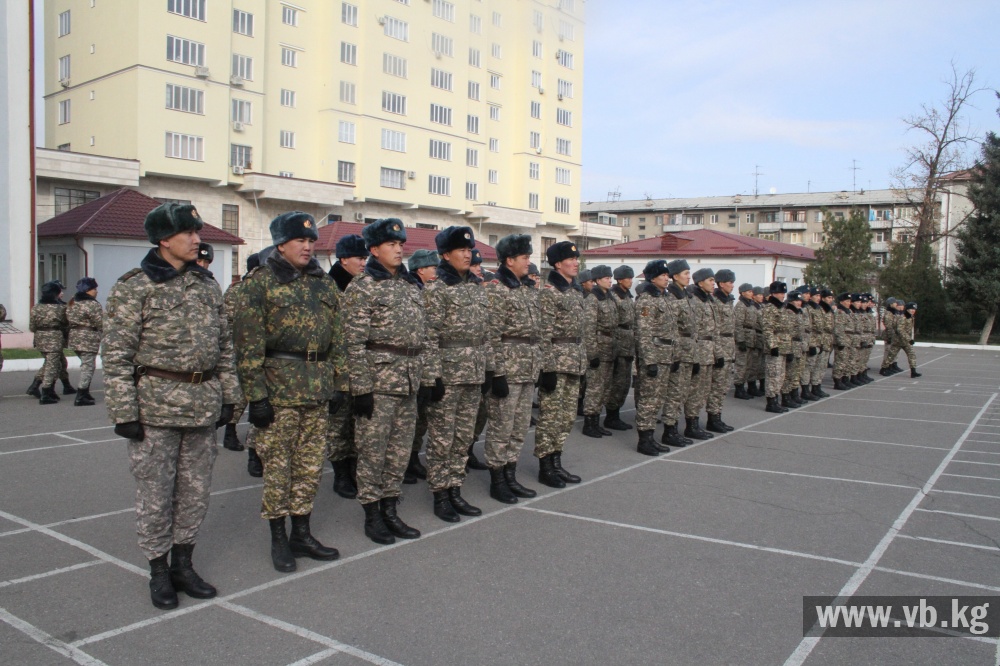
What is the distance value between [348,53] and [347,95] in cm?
223

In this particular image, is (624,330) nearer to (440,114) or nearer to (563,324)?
(563,324)

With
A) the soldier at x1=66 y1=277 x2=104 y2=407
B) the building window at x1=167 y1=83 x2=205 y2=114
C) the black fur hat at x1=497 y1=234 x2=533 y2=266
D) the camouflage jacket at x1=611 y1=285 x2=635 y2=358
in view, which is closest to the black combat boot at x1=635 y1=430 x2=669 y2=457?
the camouflage jacket at x1=611 y1=285 x2=635 y2=358

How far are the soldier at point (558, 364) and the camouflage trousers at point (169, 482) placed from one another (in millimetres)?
3276

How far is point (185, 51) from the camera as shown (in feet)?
109

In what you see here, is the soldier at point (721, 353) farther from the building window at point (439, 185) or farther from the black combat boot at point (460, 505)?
the building window at point (439, 185)

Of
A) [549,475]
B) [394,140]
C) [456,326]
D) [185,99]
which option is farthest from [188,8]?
[549,475]

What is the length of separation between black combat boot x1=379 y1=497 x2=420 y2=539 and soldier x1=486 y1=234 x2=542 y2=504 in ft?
3.89

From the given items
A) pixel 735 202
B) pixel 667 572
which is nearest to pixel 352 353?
pixel 667 572

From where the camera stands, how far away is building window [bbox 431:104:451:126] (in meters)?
44.7

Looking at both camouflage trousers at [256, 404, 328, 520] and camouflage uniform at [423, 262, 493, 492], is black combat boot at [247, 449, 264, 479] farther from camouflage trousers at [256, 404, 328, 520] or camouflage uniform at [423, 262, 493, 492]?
camouflage trousers at [256, 404, 328, 520]

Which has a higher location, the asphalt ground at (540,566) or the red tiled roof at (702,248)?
the red tiled roof at (702,248)

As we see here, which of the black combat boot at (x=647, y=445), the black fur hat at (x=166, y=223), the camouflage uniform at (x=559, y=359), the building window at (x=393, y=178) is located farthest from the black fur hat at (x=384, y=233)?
the building window at (x=393, y=178)

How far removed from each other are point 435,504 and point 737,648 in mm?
2794

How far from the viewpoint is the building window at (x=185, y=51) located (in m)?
32.6
